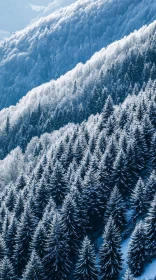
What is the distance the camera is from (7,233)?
5966cm

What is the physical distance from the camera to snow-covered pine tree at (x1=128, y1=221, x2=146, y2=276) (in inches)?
1861

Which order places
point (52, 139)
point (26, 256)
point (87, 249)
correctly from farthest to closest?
point (52, 139)
point (26, 256)
point (87, 249)

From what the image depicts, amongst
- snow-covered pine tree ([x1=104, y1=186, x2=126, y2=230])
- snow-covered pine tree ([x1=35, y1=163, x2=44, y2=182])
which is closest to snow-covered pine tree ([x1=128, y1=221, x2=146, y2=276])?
snow-covered pine tree ([x1=104, y1=186, x2=126, y2=230])

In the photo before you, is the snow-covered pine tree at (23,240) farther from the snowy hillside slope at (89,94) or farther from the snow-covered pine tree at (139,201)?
the snowy hillside slope at (89,94)

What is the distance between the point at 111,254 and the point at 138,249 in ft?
13.2

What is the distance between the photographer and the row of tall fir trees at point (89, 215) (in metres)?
49.2

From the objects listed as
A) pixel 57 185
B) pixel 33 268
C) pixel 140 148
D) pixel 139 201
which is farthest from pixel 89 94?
pixel 33 268

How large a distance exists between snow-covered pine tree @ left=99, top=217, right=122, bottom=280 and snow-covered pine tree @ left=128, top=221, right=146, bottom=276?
2.16 meters

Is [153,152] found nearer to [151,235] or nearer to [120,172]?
[120,172]

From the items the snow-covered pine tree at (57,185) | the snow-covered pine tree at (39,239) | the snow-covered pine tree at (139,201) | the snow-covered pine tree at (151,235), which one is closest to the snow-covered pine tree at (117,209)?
the snow-covered pine tree at (139,201)

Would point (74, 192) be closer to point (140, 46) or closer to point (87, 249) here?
point (87, 249)

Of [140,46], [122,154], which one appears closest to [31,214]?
[122,154]

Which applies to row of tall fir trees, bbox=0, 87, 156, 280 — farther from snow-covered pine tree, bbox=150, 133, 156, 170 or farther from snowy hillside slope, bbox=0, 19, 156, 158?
snowy hillside slope, bbox=0, 19, 156, 158

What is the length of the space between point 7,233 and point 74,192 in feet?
43.1
